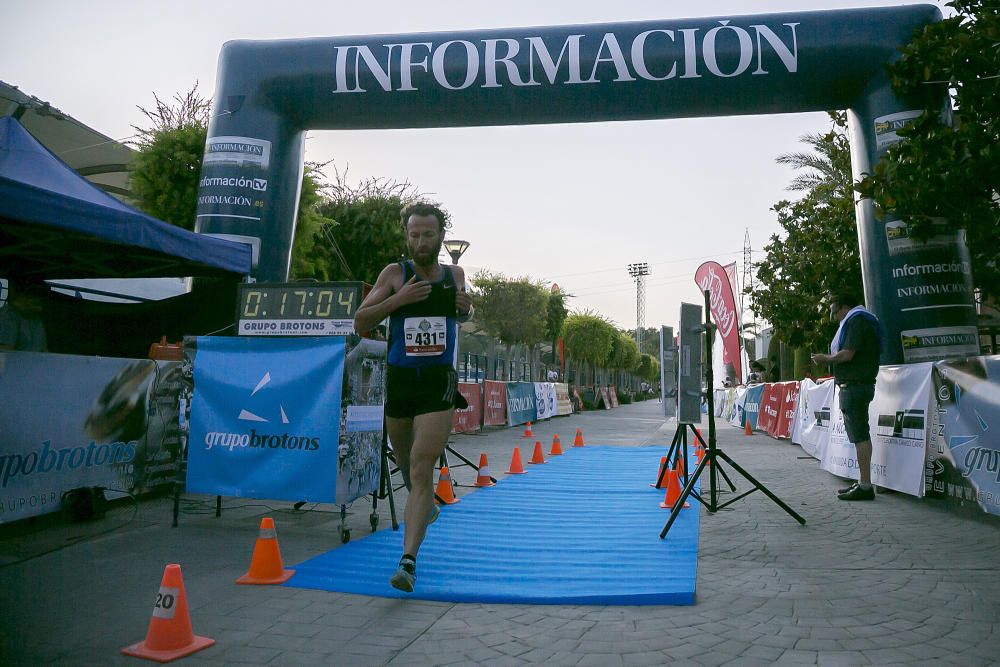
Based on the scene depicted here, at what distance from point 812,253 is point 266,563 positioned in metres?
16.8

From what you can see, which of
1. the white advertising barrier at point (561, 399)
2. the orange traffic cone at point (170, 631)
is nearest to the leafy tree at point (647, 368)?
the white advertising barrier at point (561, 399)

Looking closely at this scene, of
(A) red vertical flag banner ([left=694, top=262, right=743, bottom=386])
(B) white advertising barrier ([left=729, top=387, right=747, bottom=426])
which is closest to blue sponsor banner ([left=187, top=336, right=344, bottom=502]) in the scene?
(A) red vertical flag banner ([left=694, top=262, right=743, bottom=386])

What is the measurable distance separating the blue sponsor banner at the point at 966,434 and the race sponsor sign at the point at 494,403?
1373 centimetres

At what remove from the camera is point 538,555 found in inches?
183

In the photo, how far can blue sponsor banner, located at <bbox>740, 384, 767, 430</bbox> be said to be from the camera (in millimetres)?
21312

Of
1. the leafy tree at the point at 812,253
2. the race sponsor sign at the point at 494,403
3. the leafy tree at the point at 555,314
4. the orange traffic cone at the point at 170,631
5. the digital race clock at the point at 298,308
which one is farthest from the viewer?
the leafy tree at the point at 555,314

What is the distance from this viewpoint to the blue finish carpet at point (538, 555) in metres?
3.79

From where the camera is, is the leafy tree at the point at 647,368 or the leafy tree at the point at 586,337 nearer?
the leafy tree at the point at 586,337

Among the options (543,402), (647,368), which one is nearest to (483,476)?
(543,402)

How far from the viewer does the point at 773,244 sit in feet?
71.6

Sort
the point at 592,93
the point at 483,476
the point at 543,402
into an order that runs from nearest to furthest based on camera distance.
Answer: the point at 483,476 < the point at 592,93 < the point at 543,402

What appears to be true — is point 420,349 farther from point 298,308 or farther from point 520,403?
point 520,403

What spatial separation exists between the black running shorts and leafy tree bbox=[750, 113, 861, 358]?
34.2 feet

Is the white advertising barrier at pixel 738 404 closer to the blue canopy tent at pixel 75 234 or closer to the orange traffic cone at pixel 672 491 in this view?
the orange traffic cone at pixel 672 491
